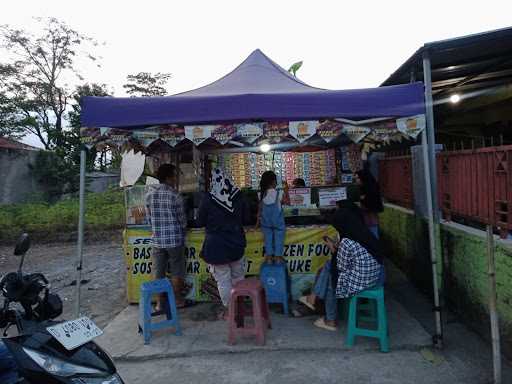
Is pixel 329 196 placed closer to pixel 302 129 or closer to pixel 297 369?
pixel 302 129

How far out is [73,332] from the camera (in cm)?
229

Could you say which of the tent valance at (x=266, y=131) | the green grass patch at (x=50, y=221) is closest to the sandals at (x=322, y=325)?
the tent valance at (x=266, y=131)

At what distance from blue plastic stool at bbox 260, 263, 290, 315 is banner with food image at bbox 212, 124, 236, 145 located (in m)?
1.68

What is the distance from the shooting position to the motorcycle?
212 cm

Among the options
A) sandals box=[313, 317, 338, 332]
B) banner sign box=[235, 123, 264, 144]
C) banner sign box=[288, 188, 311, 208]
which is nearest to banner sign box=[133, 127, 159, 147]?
banner sign box=[235, 123, 264, 144]

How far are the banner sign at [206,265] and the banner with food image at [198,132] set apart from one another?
5.43 feet

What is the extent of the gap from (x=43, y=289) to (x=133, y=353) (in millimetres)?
1730

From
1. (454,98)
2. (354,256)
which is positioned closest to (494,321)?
(354,256)

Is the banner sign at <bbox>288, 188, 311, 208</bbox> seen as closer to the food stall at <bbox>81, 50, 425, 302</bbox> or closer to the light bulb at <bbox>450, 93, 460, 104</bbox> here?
the food stall at <bbox>81, 50, 425, 302</bbox>

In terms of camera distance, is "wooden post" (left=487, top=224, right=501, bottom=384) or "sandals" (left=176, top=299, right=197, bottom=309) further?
"sandals" (left=176, top=299, right=197, bottom=309)

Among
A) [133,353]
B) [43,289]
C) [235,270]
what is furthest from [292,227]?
[43,289]

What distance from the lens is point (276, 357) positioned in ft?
12.6

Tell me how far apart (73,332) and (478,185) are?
3.68 m

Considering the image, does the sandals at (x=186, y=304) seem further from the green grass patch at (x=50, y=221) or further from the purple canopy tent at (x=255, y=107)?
the green grass patch at (x=50, y=221)
